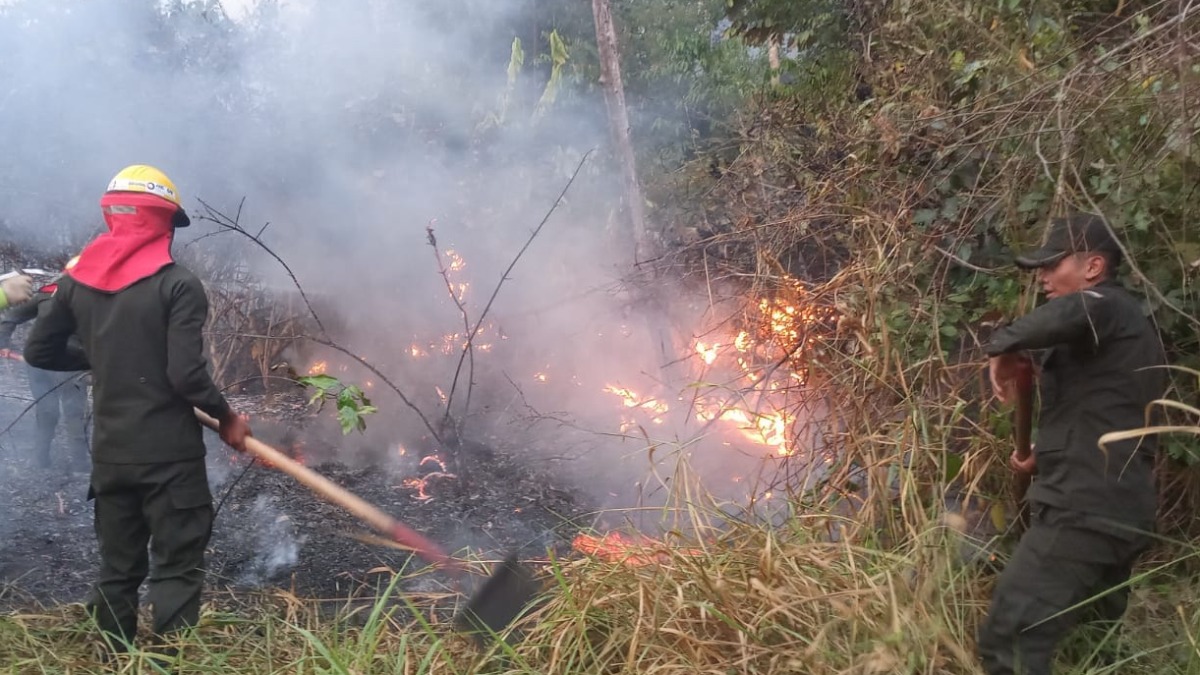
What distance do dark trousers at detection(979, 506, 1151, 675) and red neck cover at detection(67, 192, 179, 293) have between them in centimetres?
345

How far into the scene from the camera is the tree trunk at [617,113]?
7176 mm

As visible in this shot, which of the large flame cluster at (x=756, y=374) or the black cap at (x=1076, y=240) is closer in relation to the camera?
the black cap at (x=1076, y=240)

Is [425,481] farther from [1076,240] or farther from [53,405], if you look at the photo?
[1076,240]

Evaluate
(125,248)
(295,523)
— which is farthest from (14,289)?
(295,523)

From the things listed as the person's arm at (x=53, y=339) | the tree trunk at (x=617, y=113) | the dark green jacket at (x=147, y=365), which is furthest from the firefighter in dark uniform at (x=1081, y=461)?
the tree trunk at (x=617, y=113)

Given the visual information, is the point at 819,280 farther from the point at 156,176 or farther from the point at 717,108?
the point at 717,108

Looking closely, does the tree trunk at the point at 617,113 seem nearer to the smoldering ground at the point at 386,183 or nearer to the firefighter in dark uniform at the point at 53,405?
the smoldering ground at the point at 386,183

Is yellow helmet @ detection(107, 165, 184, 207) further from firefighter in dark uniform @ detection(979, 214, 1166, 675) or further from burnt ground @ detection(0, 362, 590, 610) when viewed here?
firefighter in dark uniform @ detection(979, 214, 1166, 675)

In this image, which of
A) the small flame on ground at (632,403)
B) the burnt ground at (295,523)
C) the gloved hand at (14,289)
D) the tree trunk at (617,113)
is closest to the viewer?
the gloved hand at (14,289)

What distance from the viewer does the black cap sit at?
2715 mm

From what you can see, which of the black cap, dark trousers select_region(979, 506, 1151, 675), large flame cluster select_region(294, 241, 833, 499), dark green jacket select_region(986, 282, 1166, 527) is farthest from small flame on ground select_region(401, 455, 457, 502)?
the black cap

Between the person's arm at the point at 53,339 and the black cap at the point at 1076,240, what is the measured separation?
386 cm

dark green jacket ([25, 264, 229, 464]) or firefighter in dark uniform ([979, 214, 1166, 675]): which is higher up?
dark green jacket ([25, 264, 229, 464])

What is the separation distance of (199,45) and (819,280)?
6.56m
